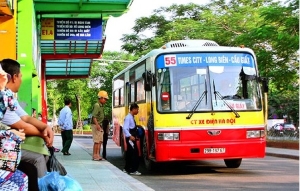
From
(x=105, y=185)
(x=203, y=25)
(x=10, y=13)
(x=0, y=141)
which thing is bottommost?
(x=105, y=185)

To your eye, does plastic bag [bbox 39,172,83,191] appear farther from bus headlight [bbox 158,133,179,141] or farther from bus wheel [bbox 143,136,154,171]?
bus wheel [bbox 143,136,154,171]

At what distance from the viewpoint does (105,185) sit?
9.35 metres

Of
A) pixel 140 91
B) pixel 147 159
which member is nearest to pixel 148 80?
pixel 140 91

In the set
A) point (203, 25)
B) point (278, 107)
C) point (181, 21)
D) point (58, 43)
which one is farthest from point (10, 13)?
point (278, 107)

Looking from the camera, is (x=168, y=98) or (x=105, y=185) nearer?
(x=105, y=185)

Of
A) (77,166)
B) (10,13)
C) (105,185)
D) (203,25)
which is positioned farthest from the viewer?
(203,25)

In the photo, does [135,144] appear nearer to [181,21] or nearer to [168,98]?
[168,98]

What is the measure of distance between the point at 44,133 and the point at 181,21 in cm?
3832

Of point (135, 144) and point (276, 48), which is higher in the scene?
point (276, 48)

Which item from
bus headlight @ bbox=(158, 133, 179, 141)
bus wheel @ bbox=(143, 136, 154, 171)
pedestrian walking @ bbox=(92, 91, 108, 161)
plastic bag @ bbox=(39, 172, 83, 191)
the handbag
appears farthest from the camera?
pedestrian walking @ bbox=(92, 91, 108, 161)

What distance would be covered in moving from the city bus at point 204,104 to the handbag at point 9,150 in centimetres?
783

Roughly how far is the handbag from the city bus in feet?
25.7

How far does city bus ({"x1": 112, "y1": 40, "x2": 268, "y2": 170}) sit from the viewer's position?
466 inches

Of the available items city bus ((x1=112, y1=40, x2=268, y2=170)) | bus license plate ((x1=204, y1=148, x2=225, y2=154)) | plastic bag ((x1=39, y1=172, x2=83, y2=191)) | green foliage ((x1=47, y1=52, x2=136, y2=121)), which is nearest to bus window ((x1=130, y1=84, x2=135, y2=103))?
city bus ((x1=112, y1=40, x2=268, y2=170))
